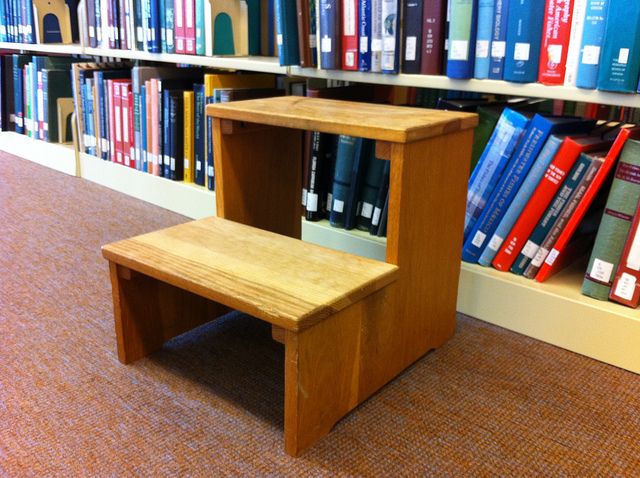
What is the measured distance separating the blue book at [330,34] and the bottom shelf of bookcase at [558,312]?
0.61 m

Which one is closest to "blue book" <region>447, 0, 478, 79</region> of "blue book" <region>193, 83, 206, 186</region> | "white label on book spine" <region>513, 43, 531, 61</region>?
"white label on book spine" <region>513, 43, 531, 61</region>

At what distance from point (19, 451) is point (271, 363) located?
18.6 inches

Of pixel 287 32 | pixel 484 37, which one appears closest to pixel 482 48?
A: pixel 484 37

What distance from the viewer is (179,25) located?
2.05 m

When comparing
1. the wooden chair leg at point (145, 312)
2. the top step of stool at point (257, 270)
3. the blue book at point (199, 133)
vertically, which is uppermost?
the blue book at point (199, 133)

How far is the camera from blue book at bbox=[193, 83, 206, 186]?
6.63 feet

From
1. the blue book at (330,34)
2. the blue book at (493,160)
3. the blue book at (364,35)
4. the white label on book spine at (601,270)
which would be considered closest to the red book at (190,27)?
the blue book at (330,34)

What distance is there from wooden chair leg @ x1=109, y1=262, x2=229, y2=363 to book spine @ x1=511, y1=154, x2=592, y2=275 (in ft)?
2.32

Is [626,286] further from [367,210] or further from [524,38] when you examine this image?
[367,210]

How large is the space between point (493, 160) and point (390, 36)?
38cm

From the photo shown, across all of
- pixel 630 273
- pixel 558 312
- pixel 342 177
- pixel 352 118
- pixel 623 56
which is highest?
pixel 623 56

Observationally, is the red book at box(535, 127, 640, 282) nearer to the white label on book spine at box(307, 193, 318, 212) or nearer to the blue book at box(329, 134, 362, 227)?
the blue book at box(329, 134, 362, 227)

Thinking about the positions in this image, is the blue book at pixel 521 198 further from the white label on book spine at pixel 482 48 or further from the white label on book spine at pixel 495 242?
the white label on book spine at pixel 482 48

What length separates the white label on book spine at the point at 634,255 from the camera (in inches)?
47.5
